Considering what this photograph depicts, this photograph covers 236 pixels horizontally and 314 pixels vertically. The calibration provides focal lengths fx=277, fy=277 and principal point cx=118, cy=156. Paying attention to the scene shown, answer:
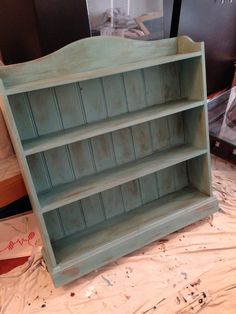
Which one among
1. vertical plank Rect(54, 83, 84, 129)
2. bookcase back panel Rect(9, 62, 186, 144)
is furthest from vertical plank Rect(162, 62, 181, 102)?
vertical plank Rect(54, 83, 84, 129)

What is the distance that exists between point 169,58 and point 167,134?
1.40 ft

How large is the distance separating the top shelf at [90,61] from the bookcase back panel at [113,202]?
1.97ft

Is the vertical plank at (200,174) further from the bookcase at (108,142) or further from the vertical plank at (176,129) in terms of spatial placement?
the vertical plank at (176,129)

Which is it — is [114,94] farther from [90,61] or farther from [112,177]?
[112,177]

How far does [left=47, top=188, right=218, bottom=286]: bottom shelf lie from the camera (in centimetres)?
123

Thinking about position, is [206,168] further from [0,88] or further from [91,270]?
[0,88]

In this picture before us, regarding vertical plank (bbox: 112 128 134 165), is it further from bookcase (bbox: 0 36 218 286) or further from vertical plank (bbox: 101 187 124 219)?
vertical plank (bbox: 101 187 124 219)

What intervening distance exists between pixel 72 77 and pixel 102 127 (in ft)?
0.78

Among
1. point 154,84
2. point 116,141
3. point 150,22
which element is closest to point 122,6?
point 150,22

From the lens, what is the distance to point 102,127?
1128 mm

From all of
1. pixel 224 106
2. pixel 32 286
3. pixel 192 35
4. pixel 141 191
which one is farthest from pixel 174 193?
pixel 192 35

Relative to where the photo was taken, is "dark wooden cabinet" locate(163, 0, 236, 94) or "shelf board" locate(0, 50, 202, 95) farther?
"dark wooden cabinet" locate(163, 0, 236, 94)

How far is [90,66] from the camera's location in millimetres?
1114

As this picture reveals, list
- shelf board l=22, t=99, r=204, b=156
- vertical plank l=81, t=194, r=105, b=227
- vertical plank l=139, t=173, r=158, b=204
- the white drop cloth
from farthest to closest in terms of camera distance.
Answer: vertical plank l=139, t=173, r=158, b=204, vertical plank l=81, t=194, r=105, b=227, the white drop cloth, shelf board l=22, t=99, r=204, b=156
